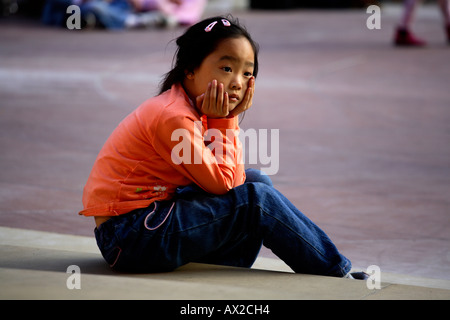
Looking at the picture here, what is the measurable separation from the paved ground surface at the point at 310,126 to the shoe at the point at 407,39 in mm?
285

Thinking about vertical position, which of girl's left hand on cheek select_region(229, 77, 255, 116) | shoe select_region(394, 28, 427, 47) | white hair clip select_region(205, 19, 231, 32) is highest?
white hair clip select_region(205, 19, 231, 32)

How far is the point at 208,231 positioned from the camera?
2.86 meters

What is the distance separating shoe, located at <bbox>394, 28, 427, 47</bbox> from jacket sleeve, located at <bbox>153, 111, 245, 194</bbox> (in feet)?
33.2

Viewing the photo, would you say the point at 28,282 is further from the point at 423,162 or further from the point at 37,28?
the point at 37,28

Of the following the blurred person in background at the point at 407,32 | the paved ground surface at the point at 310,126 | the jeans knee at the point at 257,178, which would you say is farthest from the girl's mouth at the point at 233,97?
the blurred person in background at the point at 407,32

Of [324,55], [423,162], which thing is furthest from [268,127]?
[324,55]

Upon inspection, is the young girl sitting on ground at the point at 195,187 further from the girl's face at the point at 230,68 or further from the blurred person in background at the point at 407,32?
the blurred person in background at the point at 407,32

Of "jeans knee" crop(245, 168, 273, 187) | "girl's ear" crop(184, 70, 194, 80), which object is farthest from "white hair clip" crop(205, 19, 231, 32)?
"jeans knee" crop(245, 168, 273, 187)

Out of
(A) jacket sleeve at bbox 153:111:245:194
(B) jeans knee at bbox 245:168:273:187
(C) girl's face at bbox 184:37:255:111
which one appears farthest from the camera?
(B) jeans knee at bbox 245:168:273:187

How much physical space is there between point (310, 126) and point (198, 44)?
13.3ft

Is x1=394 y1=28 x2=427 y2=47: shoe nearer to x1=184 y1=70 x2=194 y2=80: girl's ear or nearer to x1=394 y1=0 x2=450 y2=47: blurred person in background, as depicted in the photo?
x1=394 y1=0 x2=450 y2=47: blurred person in background

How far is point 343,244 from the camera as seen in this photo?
12.3ft

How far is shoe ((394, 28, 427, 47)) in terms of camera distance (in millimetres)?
12484

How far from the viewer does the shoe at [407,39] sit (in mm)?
12484
